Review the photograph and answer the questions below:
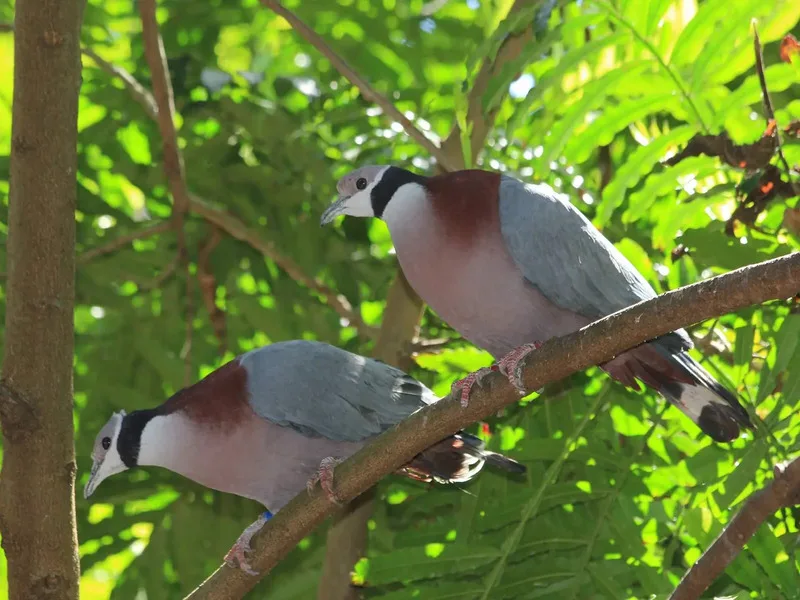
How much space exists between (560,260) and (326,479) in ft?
2.76

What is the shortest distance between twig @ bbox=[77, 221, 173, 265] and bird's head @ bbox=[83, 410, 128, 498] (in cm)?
86

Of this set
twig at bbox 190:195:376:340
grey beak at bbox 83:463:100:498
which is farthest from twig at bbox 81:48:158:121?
grey beak at bbox 83:463:100:498

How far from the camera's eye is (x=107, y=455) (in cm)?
339

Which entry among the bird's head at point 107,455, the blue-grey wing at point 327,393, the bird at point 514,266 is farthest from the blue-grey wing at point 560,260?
the bird's head at point 107,455

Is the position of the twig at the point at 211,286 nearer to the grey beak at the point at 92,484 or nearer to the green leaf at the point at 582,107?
the grey beak at the point at 92,484

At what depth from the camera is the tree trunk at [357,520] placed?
358 cm

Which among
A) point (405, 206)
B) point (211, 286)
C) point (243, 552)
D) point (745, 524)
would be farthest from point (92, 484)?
point (745, 524)

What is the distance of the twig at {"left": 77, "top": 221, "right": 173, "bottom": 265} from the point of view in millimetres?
4051

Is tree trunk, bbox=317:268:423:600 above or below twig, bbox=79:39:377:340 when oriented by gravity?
below

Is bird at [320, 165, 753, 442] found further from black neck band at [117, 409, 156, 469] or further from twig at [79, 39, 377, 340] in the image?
twig at [79, 39, 377, 340]

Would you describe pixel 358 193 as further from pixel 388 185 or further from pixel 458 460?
pixel 458 460

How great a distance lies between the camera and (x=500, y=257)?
2.89 meters

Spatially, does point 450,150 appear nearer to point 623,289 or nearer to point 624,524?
point 623,289

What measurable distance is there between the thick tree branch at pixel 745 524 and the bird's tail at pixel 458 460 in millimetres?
810
